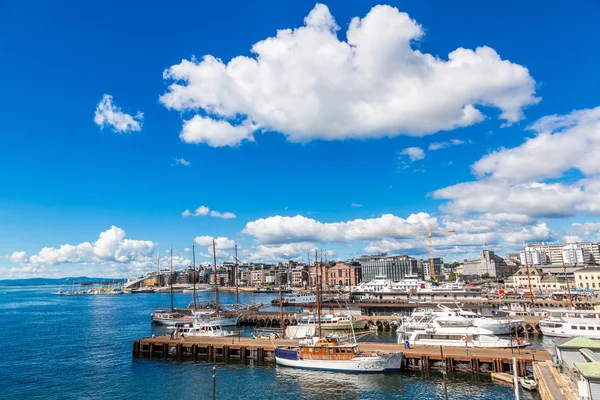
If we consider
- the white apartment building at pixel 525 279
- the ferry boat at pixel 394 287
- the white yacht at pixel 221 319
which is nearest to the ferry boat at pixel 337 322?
the white yacht at pixel 221 319

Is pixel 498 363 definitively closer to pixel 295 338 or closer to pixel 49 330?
pixel 295 338

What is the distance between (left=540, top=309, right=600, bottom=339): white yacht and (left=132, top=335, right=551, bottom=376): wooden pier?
2452 cm

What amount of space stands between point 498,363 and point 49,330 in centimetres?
9467

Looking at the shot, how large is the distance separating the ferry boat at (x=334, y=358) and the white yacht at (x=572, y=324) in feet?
127

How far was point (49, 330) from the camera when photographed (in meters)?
92.9

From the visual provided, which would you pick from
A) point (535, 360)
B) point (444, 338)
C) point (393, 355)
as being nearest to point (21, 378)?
point (393, 355)

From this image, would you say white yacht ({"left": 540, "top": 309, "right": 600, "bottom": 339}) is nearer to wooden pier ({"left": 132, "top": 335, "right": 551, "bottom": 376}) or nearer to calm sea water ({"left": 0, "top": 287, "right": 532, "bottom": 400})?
wooden pier ({"left": 132, "top": 335, "right": 551, "bottom": 376})

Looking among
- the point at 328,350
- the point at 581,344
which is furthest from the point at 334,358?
the point at 581,344

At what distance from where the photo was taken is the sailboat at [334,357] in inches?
1817

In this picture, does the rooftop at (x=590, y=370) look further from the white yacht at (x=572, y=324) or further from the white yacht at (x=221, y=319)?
the white yacht at (x=221, y=319)

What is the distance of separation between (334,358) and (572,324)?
45.1m

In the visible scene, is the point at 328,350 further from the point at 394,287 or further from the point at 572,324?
the point at 394,287

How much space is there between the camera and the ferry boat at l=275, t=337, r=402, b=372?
46156mm

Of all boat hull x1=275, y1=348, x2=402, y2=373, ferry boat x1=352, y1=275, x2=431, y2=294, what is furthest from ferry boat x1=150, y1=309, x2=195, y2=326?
ferry boat x1=352, y1=275, x2=431, y2=294
